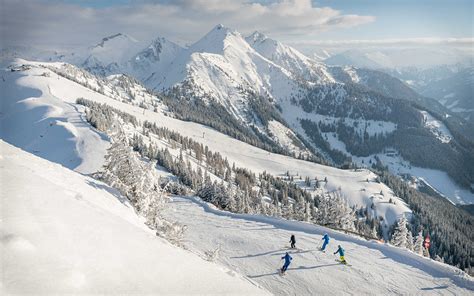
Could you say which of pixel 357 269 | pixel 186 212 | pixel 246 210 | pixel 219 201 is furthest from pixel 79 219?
pixel 246 210

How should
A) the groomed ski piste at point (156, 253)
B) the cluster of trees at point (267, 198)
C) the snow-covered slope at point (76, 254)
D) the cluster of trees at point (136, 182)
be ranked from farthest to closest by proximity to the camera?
the cluster of trees at point (267, 198) < the cluster of trees at point (136, 182) < the groomed ski piste at point (156, 253) < the snow-covered slope at point (76, 254)

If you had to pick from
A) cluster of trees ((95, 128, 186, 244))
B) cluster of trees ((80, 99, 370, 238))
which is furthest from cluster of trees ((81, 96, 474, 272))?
cluster of trees ((95, 128, 186, 244))

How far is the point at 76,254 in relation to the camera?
43.0 ft

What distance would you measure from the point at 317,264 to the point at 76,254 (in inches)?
804

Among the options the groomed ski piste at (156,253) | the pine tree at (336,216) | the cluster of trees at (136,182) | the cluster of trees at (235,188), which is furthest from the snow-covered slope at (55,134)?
the groomed ski piste at (156,253)

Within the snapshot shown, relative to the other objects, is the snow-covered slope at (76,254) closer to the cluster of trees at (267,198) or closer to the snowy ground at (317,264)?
the snowy ground at (317,264)

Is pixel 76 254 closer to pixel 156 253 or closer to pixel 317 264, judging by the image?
pixel 156 253

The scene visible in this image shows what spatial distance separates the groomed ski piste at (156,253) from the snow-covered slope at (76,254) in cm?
4

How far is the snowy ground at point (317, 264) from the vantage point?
24.6 meters

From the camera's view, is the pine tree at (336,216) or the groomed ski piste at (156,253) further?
the pine tree at (336,216)

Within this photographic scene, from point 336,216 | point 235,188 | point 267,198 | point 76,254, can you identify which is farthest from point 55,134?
point 76,254

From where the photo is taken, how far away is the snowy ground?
24562mm

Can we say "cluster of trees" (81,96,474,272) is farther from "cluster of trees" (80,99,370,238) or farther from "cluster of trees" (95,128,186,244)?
"cluster of trees" (95,128,186,244)

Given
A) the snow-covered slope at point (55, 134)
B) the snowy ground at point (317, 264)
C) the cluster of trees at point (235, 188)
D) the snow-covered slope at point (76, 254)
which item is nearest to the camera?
the snow-covered slope at point (76, 254)
